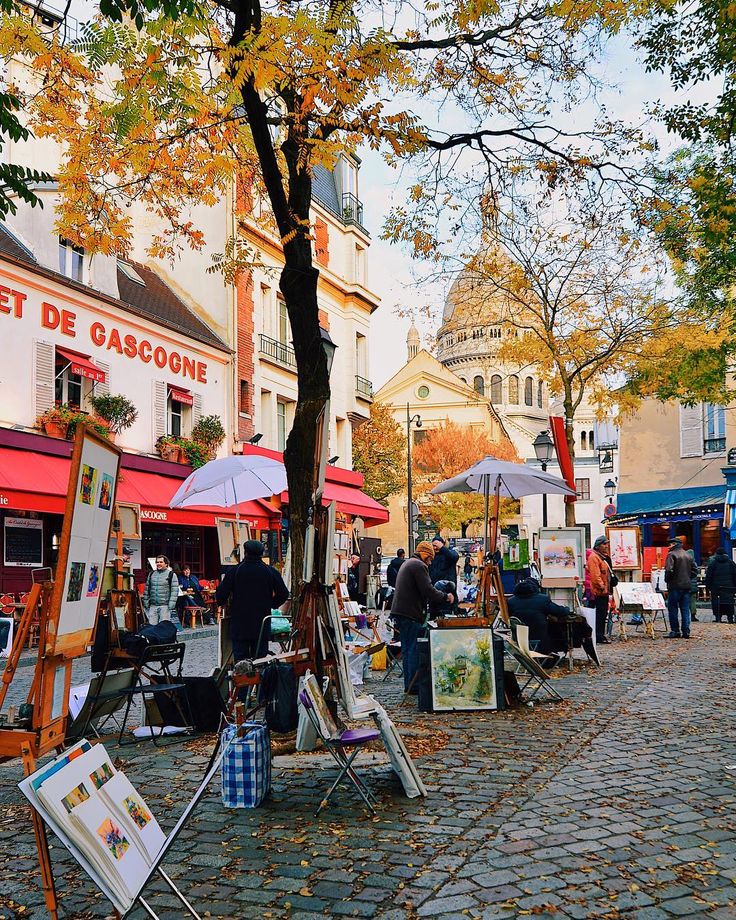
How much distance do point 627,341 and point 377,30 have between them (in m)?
15.8

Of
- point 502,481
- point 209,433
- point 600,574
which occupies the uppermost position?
point 209,433

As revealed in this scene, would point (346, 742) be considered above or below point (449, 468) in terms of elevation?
below

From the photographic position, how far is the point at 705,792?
19.7ft

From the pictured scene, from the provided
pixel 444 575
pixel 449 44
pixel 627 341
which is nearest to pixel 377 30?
pixel 449 44

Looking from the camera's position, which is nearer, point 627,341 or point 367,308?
point 627,341

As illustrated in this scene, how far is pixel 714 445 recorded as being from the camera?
117 ft

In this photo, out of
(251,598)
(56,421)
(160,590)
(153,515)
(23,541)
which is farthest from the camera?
(153,515)

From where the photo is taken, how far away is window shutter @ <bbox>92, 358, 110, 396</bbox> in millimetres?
21836

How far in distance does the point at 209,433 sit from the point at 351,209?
14.6m

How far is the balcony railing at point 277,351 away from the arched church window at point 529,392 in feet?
214

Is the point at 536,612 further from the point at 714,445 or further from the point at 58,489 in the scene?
the point at 714,445

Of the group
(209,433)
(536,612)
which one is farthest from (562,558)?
(209,433)

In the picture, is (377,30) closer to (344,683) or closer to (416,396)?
(344,683)

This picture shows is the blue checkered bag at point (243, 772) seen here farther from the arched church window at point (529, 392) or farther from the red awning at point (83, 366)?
the arched church window at point (529, 392)
